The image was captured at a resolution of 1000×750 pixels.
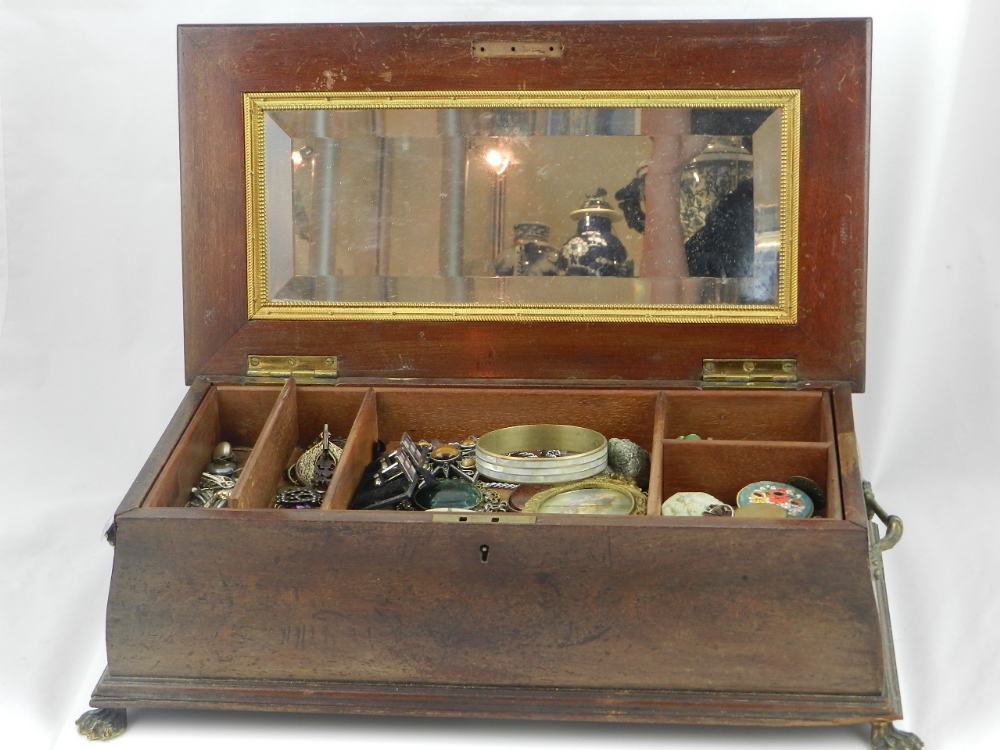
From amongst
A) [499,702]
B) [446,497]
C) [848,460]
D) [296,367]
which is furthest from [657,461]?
[296,367]

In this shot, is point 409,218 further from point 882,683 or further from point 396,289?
point 882,683

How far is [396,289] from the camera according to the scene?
3.58 meters

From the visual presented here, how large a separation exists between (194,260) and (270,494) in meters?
0.76

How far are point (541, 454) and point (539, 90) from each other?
A: 3.20ft

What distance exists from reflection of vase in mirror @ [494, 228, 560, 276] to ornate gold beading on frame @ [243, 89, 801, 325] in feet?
0.32

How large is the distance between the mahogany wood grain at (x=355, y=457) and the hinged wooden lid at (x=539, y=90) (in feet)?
0.51

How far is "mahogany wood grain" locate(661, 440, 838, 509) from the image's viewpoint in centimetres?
315

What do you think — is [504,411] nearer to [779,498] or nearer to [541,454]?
[541,454]

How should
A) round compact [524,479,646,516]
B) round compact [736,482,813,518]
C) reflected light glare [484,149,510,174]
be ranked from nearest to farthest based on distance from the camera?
round compact [736,482,813,518] → round compact [524,479,646,516] → reflected light glare [484,149,510,174]

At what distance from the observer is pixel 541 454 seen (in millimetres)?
3488

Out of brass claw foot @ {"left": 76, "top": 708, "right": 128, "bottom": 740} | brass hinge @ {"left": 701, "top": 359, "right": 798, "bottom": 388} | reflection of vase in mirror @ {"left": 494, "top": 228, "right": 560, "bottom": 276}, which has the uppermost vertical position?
reflection of vase in mirror @ {"left": 494, "top": 228, "right": 560, "bottom": 276}

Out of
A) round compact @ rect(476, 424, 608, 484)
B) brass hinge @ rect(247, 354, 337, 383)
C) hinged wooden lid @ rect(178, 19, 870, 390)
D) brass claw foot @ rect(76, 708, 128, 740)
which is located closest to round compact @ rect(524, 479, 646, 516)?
round compact @ rect(476, 424, 608, 484)

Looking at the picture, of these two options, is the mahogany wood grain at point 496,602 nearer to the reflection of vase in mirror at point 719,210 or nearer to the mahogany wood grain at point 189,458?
the mahogany wood grain at point 189,458

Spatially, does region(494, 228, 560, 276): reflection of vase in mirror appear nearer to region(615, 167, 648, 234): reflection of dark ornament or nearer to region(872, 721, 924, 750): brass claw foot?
region(615, 167, 648, 234): reflection of dark ornament
